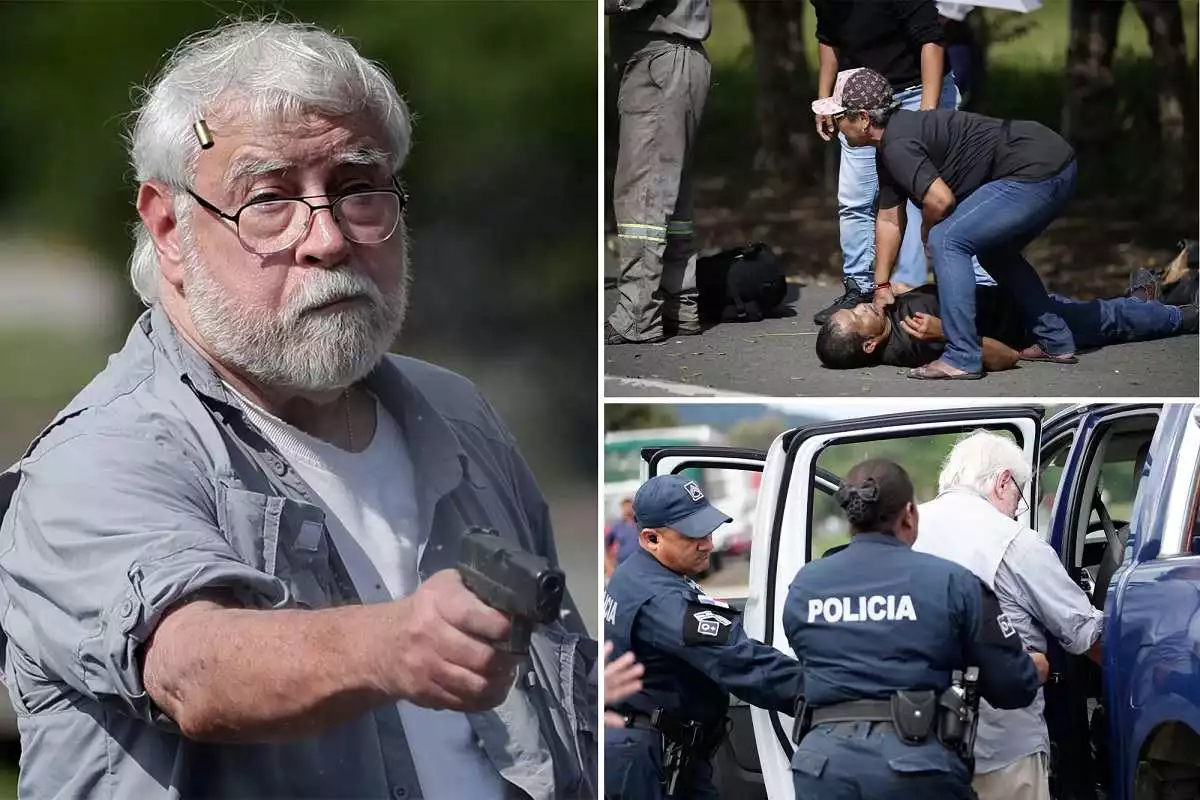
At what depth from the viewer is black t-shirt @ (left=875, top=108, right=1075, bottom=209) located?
12.4ft

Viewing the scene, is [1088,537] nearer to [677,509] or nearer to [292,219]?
[677,509]

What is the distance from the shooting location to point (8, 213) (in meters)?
3.73

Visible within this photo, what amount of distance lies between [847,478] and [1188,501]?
79 centimetres

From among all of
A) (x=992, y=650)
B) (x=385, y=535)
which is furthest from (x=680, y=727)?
(x=385, y=535)

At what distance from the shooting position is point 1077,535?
3686 mm

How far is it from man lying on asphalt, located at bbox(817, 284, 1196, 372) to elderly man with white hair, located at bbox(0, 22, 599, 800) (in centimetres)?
96

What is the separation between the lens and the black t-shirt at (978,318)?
3.82 m

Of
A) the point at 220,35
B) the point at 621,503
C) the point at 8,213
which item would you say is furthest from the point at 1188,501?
the point at 8,213

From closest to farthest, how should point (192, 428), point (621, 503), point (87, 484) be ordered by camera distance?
point (87, 484), point (192, 428), point (621, 503)

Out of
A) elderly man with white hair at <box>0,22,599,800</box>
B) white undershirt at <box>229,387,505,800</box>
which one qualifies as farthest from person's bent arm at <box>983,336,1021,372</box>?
white undershirt at <box>229,387,505,800</box>

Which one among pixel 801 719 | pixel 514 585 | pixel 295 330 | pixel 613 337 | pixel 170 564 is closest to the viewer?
pixel 514 585

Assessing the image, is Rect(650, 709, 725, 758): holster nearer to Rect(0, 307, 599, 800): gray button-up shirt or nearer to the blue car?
the blue car

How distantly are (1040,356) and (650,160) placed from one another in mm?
1118

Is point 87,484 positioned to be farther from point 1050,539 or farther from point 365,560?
point 1050,539
